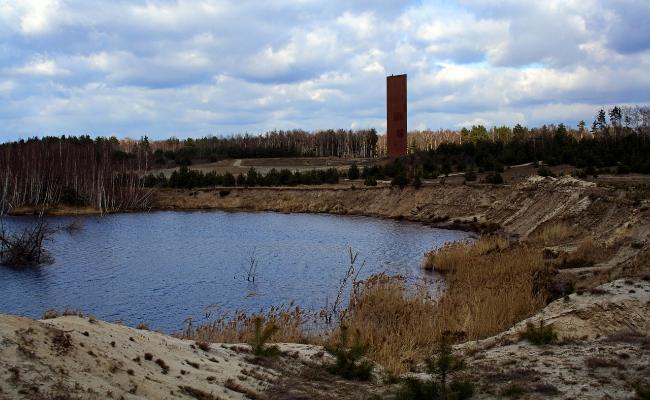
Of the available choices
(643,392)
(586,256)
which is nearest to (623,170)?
(586,256)

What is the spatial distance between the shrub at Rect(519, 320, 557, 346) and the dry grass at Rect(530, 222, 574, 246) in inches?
807

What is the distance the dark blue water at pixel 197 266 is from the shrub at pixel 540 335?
8960 mm

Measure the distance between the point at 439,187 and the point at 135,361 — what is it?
52102 millimetres

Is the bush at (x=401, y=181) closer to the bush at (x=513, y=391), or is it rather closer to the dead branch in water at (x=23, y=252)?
the dead branch in water at (x=23, y=252)

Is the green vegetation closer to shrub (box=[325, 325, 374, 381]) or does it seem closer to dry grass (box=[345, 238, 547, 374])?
shrub (box=[325, 325, 374, 381])

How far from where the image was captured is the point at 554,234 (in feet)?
111

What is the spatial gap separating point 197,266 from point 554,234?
20.0 metres

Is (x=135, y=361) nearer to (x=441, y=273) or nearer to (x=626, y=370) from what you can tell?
(x=626, y=370)

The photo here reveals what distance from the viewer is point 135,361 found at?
9.30m

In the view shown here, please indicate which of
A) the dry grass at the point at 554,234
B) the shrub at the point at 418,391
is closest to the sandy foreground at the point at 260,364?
the shrub at the point at 418,391

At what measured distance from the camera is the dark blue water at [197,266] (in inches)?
870

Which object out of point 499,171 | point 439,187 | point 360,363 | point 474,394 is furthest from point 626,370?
point 499,171

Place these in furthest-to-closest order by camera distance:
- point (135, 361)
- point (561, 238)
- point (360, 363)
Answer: point (561, 238) → point (360, 363) → point (135, 361)

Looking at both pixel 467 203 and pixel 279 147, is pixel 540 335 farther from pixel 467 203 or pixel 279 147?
pixel 279 147
